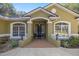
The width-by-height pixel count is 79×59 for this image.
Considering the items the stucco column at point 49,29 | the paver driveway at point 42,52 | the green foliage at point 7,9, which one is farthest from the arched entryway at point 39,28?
the green foliage at point 7,9

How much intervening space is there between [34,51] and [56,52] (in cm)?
81

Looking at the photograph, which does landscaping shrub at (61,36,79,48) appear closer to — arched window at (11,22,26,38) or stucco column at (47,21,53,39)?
stucco column at (47,21,53,39)

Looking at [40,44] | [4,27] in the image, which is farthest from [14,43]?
[40,44]

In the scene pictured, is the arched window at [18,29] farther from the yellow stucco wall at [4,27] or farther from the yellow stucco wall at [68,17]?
the yellow stucco wall at [68,17]

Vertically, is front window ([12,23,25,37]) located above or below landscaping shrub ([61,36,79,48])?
above

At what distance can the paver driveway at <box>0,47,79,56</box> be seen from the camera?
763 centimetres

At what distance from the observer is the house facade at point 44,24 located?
7.99 meters

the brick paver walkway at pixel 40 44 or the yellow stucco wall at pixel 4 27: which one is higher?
the yellow stucco wall at pixel 4 27

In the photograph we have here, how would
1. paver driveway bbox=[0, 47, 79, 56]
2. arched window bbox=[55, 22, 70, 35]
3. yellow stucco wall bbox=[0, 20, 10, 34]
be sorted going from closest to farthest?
paver driveway bbox=[0, 47, 79, 56] → yellow stucco wall bbox=[0, 20, 10, 34] → arched window bbox=[55, 22, 70, 35]

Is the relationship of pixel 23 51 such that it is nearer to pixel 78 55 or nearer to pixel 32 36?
pixel 32 36

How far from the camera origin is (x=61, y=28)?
26.9 ft

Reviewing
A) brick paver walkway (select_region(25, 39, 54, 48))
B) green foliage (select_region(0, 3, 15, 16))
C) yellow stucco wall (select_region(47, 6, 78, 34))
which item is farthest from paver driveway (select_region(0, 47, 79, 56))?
green foliage (select_region(0, 3, 15, 16))

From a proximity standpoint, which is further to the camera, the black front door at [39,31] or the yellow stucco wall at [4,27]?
the black front door at [39,31]

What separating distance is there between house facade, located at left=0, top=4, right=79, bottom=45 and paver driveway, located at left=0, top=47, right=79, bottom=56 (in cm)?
50
